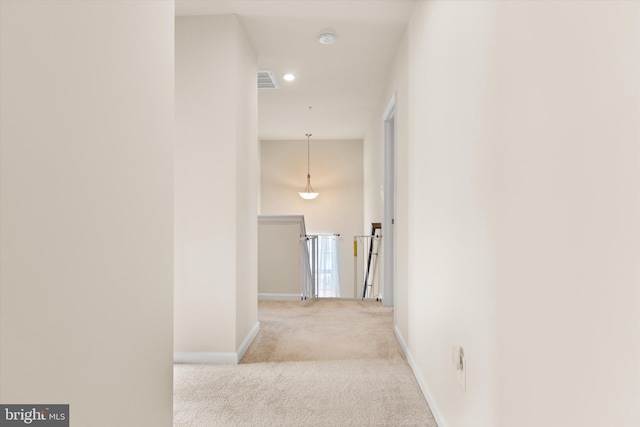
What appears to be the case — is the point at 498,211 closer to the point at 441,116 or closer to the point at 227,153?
the point at 441,116

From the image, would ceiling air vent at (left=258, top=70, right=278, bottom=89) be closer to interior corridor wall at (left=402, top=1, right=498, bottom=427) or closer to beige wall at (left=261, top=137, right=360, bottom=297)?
interior corridor wall at (left=402, top=1, right=498, bottom=427)

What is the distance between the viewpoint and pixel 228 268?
9.63 ft

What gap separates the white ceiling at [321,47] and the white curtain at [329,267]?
114 inches

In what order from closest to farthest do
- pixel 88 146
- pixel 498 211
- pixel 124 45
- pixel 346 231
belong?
pixel 88 146 < pixel 124 45 < pixel 498 211 < pixel 346 231

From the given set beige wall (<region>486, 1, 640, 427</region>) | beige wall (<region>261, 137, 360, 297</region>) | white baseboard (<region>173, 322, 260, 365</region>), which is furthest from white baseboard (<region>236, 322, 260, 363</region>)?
beige wall (<region>261, 137, 360, 297</region>)

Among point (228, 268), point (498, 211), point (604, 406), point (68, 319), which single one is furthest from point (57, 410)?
point (228, 268)

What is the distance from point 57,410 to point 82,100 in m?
0.69

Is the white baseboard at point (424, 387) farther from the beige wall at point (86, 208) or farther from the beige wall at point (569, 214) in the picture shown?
the beige wall at point (86, 208)

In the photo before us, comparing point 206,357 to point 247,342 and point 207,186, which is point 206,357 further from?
point 207,186

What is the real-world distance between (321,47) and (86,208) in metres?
3.05

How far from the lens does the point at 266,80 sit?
14.7ft

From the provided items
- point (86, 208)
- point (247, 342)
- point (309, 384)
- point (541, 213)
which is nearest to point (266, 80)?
point (247, 342)

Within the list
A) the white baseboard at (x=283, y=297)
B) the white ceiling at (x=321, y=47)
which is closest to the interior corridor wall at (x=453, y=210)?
the white ceiling at (x=321, y=47)

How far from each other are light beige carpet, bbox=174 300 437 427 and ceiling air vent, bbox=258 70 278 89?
249 cm
